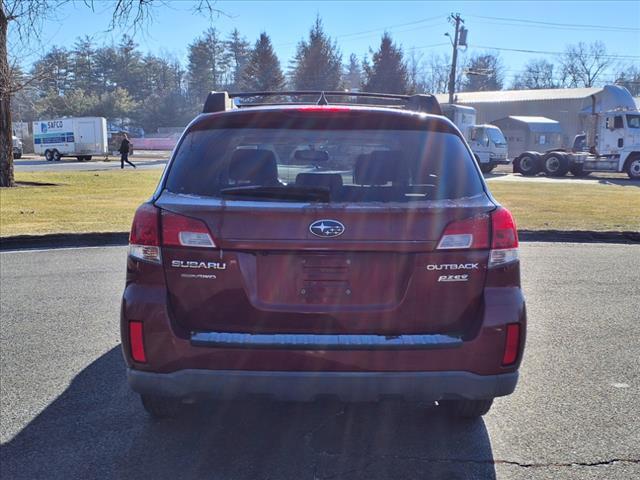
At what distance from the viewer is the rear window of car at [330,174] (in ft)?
9.77

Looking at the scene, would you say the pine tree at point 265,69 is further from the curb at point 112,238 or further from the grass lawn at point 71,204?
the curb at point 112,238

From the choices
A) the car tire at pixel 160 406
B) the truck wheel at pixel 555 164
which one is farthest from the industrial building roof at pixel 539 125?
the car tire at pixel 160 406

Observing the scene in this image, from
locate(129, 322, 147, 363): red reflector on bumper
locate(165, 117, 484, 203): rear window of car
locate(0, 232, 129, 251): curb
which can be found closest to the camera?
locate(129, 322, 147, 363): red reflector on bumper

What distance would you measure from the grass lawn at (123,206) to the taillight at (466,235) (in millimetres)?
8831

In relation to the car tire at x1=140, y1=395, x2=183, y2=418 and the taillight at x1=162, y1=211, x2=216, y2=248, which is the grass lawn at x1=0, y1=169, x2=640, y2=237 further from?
the taillight at x1=162, y1=211, x2=216, y2=248

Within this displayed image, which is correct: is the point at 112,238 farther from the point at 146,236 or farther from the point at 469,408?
the point at 469,408

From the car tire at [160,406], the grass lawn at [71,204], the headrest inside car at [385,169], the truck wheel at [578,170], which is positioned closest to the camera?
the car tire at [160,406]

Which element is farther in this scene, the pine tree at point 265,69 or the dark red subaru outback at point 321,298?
the pine tree at point 265,69

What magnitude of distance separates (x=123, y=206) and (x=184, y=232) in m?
12.6

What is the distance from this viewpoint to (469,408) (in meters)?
3.40

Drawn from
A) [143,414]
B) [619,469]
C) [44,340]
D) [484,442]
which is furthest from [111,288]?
[619,469]

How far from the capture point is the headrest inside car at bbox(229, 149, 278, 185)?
334 centimetres

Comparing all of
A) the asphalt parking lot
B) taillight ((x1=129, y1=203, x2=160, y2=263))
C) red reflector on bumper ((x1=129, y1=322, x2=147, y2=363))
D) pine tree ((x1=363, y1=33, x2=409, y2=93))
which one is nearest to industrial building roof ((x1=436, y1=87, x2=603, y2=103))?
pine tree ((x1=363, y1=33, x2=409, y2=93))

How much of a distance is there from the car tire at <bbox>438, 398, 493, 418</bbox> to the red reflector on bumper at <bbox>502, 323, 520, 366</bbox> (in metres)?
0.55
